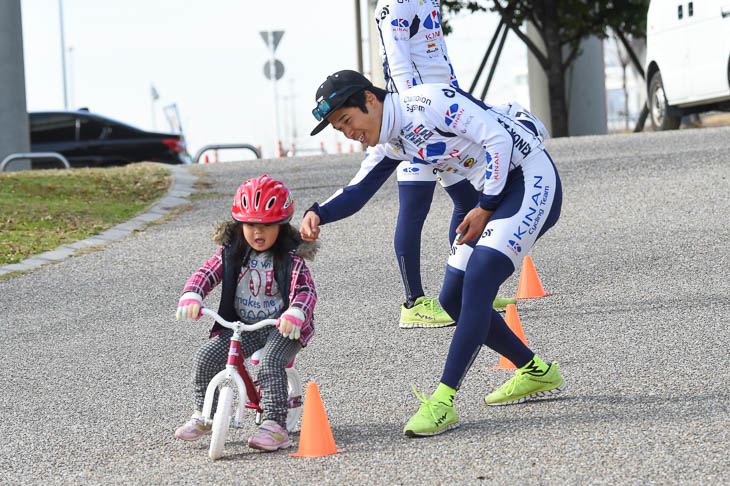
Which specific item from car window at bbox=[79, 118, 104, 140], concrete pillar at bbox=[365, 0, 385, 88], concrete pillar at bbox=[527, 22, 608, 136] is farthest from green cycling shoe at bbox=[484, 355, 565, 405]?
concrete pillar at bbox=[527, 22, 608, 136]

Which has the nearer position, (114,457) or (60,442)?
(114,457)

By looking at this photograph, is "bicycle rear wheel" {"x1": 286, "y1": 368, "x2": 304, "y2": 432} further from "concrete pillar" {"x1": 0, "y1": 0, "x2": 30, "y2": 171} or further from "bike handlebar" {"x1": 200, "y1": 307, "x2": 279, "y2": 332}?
"concrete pillar" {"x1": 0, "y1": 0, "x2": 30, "y2": 171}

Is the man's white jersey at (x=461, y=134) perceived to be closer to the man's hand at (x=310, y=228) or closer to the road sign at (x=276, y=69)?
the man's hand at (x=310, y=228)

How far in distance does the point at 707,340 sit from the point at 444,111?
2.39m

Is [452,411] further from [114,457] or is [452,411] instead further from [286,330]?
[114,457]

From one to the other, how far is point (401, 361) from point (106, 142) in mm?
15127

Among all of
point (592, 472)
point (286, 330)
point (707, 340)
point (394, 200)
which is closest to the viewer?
point (592, 472)

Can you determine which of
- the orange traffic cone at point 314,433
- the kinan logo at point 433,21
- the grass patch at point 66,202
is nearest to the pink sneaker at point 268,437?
the orange traffic cone at point 314,433

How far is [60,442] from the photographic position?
15.9 feet

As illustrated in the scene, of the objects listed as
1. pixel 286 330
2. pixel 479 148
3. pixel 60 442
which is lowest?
pixel 60 442

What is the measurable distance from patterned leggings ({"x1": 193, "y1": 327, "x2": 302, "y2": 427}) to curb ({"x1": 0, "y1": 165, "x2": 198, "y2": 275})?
231 inches

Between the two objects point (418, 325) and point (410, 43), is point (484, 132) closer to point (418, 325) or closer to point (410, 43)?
point (410, 43)

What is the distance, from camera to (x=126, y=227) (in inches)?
475

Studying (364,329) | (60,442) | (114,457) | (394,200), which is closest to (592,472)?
(114,457)
